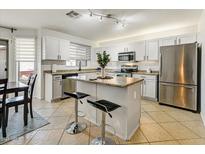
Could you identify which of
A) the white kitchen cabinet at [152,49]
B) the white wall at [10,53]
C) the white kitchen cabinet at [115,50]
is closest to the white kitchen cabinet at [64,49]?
the white wall at [10,53]

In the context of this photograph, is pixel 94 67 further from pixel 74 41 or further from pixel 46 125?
pixel 46 125

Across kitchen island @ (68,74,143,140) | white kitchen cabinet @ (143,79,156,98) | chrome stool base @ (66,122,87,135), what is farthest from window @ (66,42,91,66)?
chrome stool base @ (66,122,87,135)

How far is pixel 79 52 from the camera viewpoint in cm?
656

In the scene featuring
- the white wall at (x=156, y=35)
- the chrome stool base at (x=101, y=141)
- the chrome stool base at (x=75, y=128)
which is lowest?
the chrome stool base at (x=101, y=141)

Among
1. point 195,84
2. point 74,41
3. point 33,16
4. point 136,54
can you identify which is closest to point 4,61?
point 33,16

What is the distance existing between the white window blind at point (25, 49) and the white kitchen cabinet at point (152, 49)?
424cm

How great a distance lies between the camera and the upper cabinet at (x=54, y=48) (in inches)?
188

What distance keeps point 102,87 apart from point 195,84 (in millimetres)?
2610

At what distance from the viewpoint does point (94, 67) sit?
24.4 ft

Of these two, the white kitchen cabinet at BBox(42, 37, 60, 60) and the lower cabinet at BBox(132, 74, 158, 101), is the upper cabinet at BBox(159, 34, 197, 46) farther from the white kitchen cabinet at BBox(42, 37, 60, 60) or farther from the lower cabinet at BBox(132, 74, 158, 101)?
the white kitchen cabinet at BBox(42, 37, 60, 60)

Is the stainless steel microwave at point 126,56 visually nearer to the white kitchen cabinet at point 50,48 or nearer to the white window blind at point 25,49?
the white kitchen cabinet at point 50,48

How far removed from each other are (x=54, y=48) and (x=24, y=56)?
1.20 metres

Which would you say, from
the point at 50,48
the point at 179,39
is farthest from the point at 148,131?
the point at 50,48

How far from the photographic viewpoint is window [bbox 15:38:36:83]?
513 centimetres
